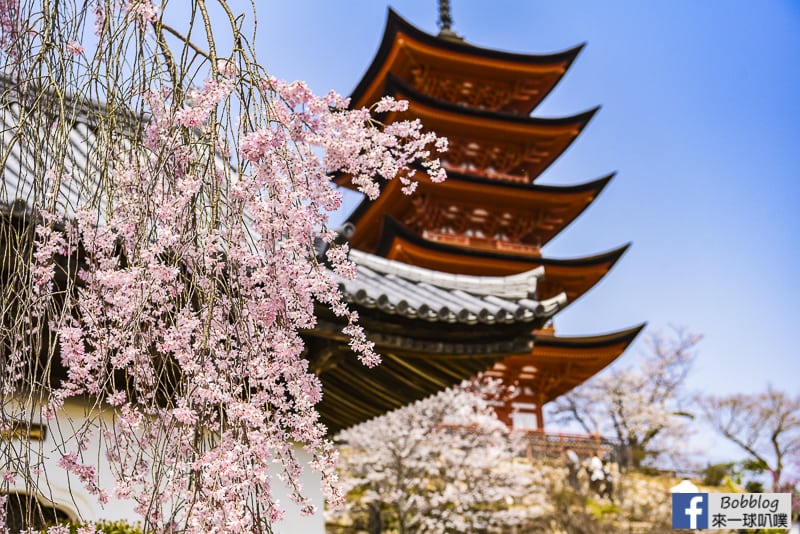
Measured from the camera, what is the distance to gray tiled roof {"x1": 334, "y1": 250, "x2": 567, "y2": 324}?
389cm

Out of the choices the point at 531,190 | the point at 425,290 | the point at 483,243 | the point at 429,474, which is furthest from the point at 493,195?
the point at 425,290

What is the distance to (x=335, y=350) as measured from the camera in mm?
3850

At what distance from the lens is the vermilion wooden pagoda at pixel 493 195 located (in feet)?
59.0

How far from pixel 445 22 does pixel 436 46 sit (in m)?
3.98

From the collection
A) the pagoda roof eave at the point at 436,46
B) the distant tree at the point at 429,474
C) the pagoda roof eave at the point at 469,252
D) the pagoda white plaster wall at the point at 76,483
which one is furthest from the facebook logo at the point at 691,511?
the pagoda roof eave at the point at 436,46

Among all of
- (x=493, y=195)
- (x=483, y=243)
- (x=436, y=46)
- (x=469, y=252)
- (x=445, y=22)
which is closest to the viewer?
(x=469, y=252)

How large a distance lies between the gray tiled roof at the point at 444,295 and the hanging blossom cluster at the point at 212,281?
1.83 meters

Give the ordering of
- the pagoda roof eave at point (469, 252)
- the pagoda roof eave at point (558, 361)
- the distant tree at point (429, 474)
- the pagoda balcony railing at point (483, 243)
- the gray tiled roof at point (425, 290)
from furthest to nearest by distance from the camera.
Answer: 1. the pagoda balcony railing at point (483, 243)
2. the pagoda roof eave at point (558, 361)
3. the pagoda roof eave at point (469, 252)
4. the distant tree at point (429, 474)
5. the gray tiled roof at point (425, 290)

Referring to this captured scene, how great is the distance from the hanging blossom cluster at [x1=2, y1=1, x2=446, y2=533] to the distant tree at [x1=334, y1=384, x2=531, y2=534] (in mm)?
10661

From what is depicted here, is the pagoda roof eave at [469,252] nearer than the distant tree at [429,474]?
No

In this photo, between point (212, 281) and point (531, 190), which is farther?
point (531, 190)

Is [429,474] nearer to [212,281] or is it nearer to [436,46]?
[436,46]

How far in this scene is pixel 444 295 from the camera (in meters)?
4.61

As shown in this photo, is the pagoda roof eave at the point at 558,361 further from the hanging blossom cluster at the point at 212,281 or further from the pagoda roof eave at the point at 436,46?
the hanging blossom cluster at the point at 212,281
